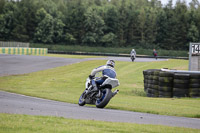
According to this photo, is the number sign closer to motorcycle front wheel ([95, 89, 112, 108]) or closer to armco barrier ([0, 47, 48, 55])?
motorcycle front wheel ([95, 89, 112, 108])

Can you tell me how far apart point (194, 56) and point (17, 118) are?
1223 cm

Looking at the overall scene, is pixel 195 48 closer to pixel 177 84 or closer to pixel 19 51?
pixel 177 84

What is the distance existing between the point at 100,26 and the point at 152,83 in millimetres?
82295

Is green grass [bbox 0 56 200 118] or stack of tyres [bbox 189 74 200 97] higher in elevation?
stack of tyres [bbox 189 74 200 97]

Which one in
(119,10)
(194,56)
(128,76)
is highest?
(119,10)

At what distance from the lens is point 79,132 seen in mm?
7172

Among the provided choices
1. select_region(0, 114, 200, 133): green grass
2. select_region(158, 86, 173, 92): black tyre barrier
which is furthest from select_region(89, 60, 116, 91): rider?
A: select_region(158, 86, 173, 92): black tyre barrier

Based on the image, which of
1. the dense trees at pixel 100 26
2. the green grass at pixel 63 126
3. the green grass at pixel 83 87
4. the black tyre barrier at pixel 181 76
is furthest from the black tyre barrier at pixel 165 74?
the dense trees at pixel 100 26

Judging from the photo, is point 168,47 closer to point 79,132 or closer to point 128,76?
point 128,76

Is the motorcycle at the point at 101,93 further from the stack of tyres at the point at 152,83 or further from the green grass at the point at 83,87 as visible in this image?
the stack of tyres at the point at 152,83

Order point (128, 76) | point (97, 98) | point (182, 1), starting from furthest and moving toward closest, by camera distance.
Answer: point (182, 1) → point (128, 76) → point (97, 98)

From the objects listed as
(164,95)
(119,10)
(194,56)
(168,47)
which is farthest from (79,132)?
(119,10)

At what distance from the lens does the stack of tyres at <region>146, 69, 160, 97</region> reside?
58.6 ft

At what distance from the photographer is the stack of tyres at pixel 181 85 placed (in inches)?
659
